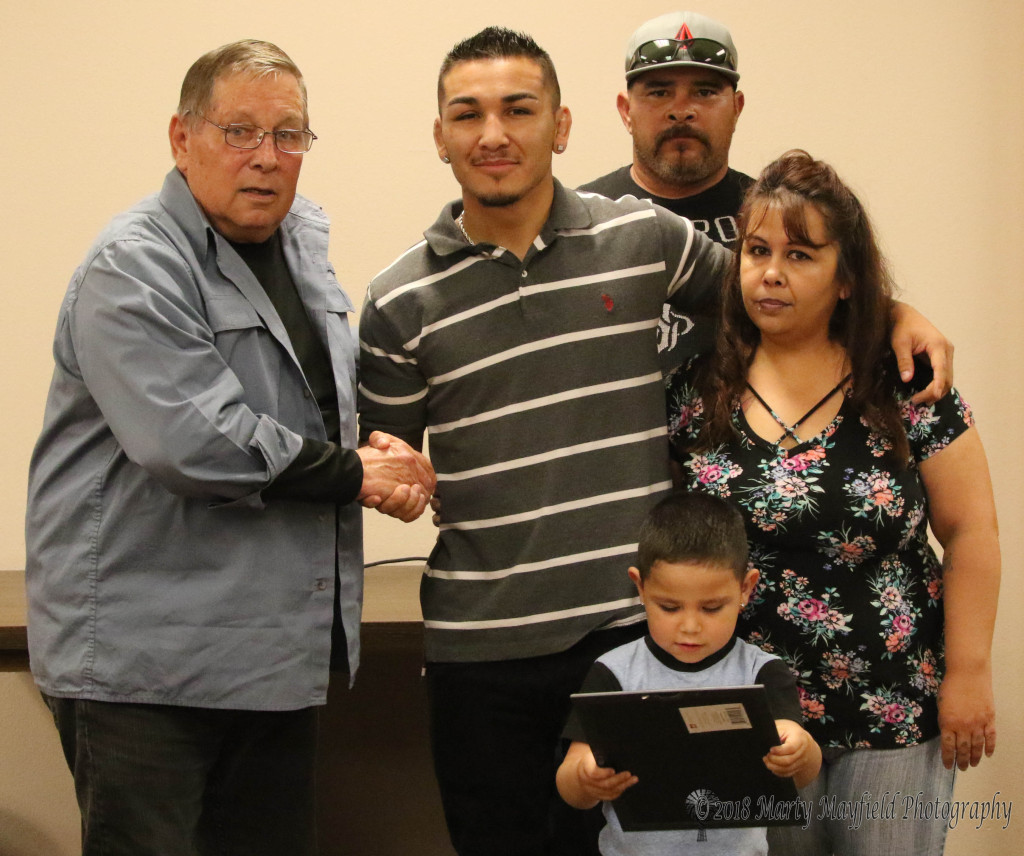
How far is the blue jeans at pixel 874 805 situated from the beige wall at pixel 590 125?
1.29 metres

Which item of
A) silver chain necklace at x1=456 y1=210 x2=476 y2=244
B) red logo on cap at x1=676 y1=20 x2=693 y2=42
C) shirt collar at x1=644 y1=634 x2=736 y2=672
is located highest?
red logo on cap at x1=676 y1=20 x2=693 y2=42

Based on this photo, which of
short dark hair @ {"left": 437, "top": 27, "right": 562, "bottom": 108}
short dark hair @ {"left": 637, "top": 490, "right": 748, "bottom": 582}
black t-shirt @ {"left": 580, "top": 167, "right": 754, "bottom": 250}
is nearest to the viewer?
short dark hair @ {"left": 637, "top": 490, "right": 748, "bottom": 582}

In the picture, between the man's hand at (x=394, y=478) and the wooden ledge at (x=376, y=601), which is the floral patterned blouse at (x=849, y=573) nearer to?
the man's hand at (x=394, y=478)

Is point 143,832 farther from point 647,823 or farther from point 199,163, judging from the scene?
point 199,163

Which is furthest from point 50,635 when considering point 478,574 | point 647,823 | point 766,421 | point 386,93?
point 386,93

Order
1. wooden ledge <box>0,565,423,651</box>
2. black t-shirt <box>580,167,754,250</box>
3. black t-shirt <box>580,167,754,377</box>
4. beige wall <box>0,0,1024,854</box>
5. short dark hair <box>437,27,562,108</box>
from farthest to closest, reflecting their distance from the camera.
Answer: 1. beige wall <box>0,0,1024,854</box>
2. wooden ledge <box>0,565,423,651</box>
3. black t-shirt <box>580,167,754,250</box>
4. black t-shirt <box>580,167,754,377</box>
5. short dark hair <box>437,27,562,108</box>

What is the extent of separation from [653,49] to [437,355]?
2.73 ft

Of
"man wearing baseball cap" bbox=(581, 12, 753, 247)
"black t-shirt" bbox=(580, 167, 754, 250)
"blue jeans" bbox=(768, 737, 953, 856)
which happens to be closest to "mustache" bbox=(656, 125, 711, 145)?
"man wearing baseball cap" bbox=(581, 12, 753, 247)

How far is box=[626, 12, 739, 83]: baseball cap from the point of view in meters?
2.11

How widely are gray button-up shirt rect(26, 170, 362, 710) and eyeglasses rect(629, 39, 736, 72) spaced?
948 mm

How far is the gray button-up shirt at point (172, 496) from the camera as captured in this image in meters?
1.52

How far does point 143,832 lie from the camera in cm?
158

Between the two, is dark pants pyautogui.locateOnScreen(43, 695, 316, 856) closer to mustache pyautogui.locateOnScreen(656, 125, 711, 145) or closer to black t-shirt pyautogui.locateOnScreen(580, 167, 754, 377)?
black t-shirt pyautogui.locateOnScreen(580, 167, 754, 377)

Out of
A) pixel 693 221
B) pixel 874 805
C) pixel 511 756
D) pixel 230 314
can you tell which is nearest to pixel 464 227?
pixel 230 314
